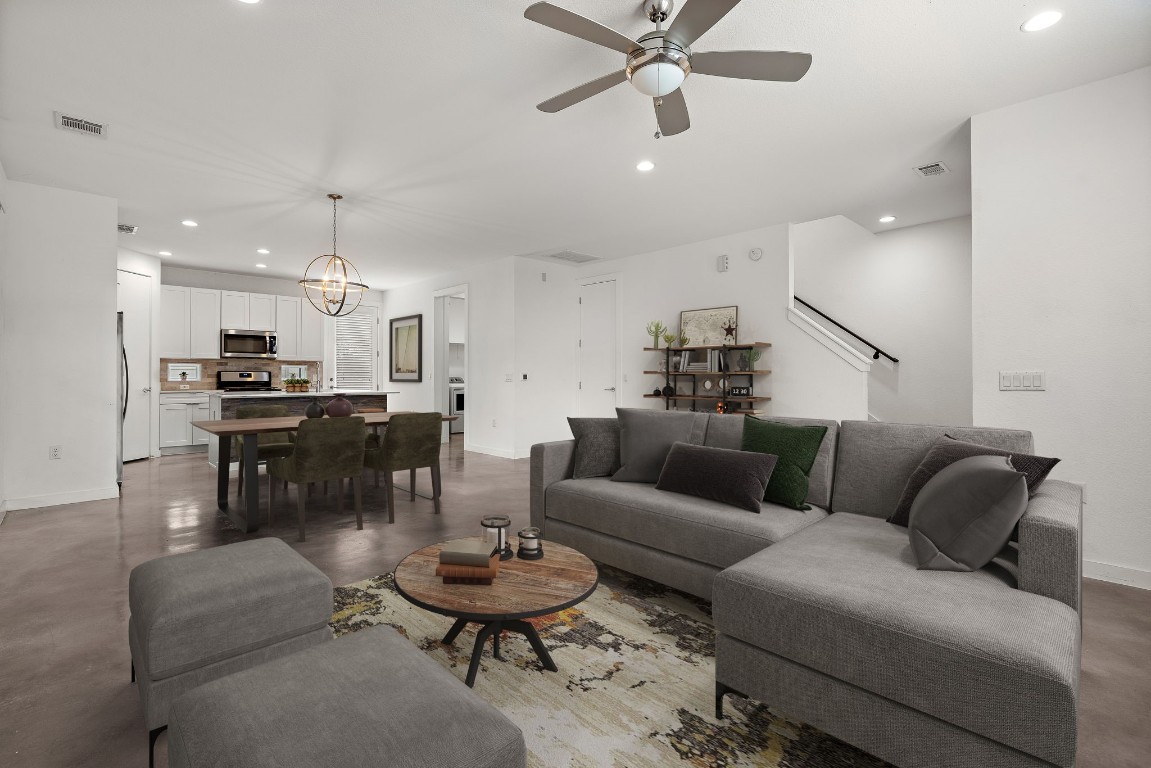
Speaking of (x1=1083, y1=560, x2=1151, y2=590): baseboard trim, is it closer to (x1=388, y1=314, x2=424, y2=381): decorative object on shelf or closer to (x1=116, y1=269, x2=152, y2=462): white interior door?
(x1=388, y1=314, x2=424, y2=381): decorative object on shelf

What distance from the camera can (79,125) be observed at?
10.8ft

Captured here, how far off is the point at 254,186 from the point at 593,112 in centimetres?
299

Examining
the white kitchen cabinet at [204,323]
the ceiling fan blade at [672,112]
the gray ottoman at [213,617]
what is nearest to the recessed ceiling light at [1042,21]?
the ceiling fan blade at [672,112]

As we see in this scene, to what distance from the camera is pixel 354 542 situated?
11.3 ft

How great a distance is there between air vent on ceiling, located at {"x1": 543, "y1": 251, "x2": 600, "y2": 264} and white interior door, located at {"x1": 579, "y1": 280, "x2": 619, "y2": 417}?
362 millimetres

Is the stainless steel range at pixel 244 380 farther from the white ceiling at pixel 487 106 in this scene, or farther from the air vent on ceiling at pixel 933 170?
the air vent on ceiling at pixel 933 170

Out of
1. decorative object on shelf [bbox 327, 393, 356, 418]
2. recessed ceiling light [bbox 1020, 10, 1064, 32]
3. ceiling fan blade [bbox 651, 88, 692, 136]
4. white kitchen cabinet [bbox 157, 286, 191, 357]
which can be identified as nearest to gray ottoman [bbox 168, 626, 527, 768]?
ceiling fan blade [bbox 651, 88, 692, 136]

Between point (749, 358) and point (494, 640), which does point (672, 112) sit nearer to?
point (494, 640)

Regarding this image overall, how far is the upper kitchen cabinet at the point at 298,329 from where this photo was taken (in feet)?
27.2

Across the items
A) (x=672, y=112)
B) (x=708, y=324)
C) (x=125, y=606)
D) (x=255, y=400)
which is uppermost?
(x=672, y=112)

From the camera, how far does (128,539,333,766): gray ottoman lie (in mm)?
1478

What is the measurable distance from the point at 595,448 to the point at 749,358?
3.03 meters

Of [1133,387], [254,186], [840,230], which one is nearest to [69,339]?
[254,186]

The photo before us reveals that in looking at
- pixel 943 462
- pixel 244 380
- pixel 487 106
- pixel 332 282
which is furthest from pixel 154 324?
pixel 943 462
